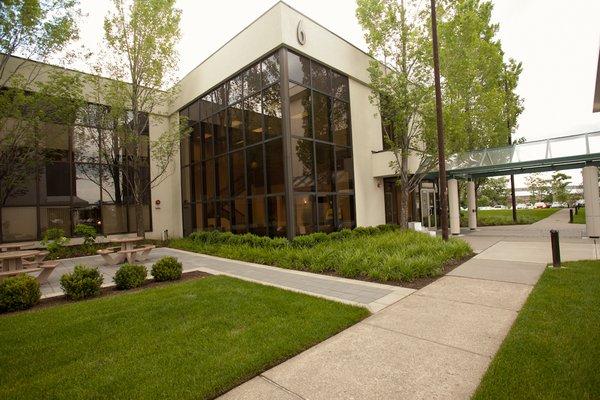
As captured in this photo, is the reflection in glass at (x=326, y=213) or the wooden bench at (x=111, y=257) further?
the reflection in glass at (x=326, y=213)

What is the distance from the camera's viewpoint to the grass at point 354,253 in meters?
7.53

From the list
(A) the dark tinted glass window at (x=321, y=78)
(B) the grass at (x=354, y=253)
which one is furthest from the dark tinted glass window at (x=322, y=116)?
(B) the grass at (x=354, y=253)

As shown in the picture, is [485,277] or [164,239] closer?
[485,277]

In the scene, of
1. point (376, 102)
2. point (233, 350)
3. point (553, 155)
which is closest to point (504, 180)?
point (553, 155)

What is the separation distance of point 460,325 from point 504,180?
172ft

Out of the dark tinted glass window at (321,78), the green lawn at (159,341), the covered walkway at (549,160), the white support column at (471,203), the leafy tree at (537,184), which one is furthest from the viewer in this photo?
the leafy tree at (537,184)

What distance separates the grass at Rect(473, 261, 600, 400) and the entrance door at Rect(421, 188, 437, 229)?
529 inches

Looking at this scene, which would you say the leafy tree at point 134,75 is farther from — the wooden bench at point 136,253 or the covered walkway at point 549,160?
the covered walkway at point 549,160

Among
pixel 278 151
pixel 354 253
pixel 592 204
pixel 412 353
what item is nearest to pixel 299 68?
pixel 278 151

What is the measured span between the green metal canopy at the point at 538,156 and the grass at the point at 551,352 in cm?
1051

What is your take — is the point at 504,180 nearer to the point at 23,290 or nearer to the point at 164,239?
the point at 164,239

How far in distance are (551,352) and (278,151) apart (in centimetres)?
1028

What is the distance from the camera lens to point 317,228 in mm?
12398

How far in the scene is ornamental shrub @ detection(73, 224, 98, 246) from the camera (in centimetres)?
1369
